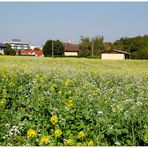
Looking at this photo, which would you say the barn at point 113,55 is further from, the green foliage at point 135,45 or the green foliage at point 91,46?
the green foliage at point 91,46

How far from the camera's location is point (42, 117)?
4988 mm

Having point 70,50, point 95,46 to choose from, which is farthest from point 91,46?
point 70,50

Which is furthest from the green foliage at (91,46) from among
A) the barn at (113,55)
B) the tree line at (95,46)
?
the barn at (113,55)

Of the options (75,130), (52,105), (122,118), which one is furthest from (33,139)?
(52,105)

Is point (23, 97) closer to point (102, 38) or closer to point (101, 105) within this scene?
point (101, 105)

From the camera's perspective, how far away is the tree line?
81.4 meters

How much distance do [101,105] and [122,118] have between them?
93cm

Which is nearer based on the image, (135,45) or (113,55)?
(113,55)

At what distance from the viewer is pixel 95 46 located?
97.9 m

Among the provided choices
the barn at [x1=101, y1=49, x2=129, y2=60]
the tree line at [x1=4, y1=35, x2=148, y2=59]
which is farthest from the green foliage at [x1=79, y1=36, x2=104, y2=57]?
the barn at [x1=101, y1=49, x2=129, y2=60]

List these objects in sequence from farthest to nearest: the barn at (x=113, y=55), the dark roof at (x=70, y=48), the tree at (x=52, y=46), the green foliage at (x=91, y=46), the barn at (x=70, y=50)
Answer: the dark roof at (x=70, y=48), the barn at (x=70, y=50), the green foliage at (x=91, y=46), the barn at (x=113, y=55), the tree at (x=52, y=46)

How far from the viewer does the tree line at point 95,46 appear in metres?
81.4

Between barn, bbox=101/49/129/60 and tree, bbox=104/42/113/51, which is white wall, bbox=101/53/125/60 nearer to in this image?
barn, bbox=101/49/129/60

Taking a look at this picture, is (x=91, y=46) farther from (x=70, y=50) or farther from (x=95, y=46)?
(x=70, y=50)
